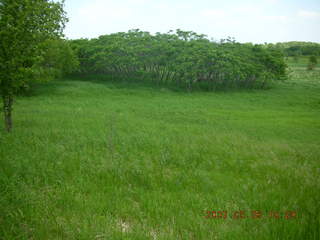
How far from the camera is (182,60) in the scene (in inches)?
1730

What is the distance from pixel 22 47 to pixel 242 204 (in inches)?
432

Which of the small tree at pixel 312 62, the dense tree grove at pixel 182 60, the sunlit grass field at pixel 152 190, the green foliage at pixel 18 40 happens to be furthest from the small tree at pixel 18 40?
the small tree at pixel 312 62

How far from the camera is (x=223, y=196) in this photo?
16.0 feet

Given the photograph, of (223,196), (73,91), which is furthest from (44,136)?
(73,91)

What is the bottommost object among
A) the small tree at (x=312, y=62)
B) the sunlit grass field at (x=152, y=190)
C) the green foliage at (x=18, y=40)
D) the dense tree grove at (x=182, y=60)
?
the sunlit grass field at (x=152, y=190)
